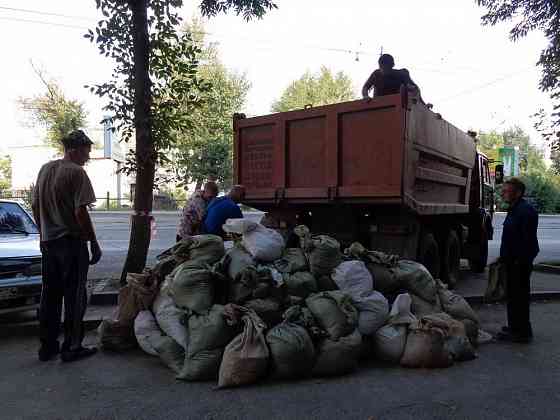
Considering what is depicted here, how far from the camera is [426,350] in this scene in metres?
4.27

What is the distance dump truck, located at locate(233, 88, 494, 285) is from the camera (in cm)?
591

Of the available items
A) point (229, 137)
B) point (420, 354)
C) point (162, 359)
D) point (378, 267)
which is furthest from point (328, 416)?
point (229, 137)

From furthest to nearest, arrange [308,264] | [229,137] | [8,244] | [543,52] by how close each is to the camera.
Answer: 1. [229,137]
2. [543,52]
3. [8,244]
4. [308,264]

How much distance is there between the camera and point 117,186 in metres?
43.6

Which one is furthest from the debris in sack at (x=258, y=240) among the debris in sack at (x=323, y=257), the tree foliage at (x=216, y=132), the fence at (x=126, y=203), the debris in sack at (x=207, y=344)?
the fence at (x=126, y=203)

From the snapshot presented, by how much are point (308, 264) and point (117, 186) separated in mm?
41127

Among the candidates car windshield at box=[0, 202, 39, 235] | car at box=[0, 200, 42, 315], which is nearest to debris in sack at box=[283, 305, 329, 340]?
car at box=[0, 200, 42, 315]

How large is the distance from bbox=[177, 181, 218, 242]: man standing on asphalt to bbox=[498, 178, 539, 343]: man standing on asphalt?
3770mm

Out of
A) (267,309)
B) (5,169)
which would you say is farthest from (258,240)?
(5,169)

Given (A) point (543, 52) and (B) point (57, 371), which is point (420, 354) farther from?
(A) point (543, 52)

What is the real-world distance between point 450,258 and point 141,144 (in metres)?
5.07

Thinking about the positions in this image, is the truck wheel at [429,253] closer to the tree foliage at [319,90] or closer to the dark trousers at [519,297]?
the dark trousers at [519,297]

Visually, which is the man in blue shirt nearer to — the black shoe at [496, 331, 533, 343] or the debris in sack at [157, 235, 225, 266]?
the debris in sack at [157, 235, 225, 266]

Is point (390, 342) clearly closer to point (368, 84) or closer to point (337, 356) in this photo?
point (337, 356)
